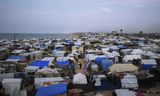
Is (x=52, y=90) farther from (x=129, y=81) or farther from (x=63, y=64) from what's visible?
(x=63, y=64)

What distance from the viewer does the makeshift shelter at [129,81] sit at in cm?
1445

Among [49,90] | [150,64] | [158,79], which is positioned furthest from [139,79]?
[49,90]

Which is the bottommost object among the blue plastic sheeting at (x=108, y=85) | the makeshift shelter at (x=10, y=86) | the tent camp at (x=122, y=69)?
the blue plastic sheeting at (x=108, y=85)

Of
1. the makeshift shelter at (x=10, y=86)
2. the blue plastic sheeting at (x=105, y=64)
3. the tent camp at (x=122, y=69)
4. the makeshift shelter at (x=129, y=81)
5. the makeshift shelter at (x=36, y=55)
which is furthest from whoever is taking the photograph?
the makeshift shelter at (x=36, y=55)

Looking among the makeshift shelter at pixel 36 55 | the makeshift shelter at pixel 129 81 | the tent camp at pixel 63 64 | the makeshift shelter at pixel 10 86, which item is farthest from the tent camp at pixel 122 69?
the makeshift shelter at pixel 36 55

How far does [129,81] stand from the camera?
14.6 m

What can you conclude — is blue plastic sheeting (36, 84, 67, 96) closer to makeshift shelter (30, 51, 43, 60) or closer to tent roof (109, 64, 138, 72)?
tent roof (109, 64, 138, 72)

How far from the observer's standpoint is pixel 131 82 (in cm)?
1452

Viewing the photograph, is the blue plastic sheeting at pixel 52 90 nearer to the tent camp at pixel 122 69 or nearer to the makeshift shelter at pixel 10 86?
the makeshift shelter at pixel 10 86

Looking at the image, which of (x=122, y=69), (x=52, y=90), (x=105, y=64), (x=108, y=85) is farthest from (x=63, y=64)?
(x=52, y=90)

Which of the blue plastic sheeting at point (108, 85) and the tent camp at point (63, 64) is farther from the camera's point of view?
the tent camp at point (63, 64)

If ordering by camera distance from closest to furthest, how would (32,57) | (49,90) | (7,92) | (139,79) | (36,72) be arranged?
(49,90) → (7,92) → (139,79) → (36,72) → (32,57)

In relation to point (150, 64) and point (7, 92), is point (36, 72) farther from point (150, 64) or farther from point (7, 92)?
point (150, 64)

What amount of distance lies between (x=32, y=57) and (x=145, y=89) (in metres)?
17.2
